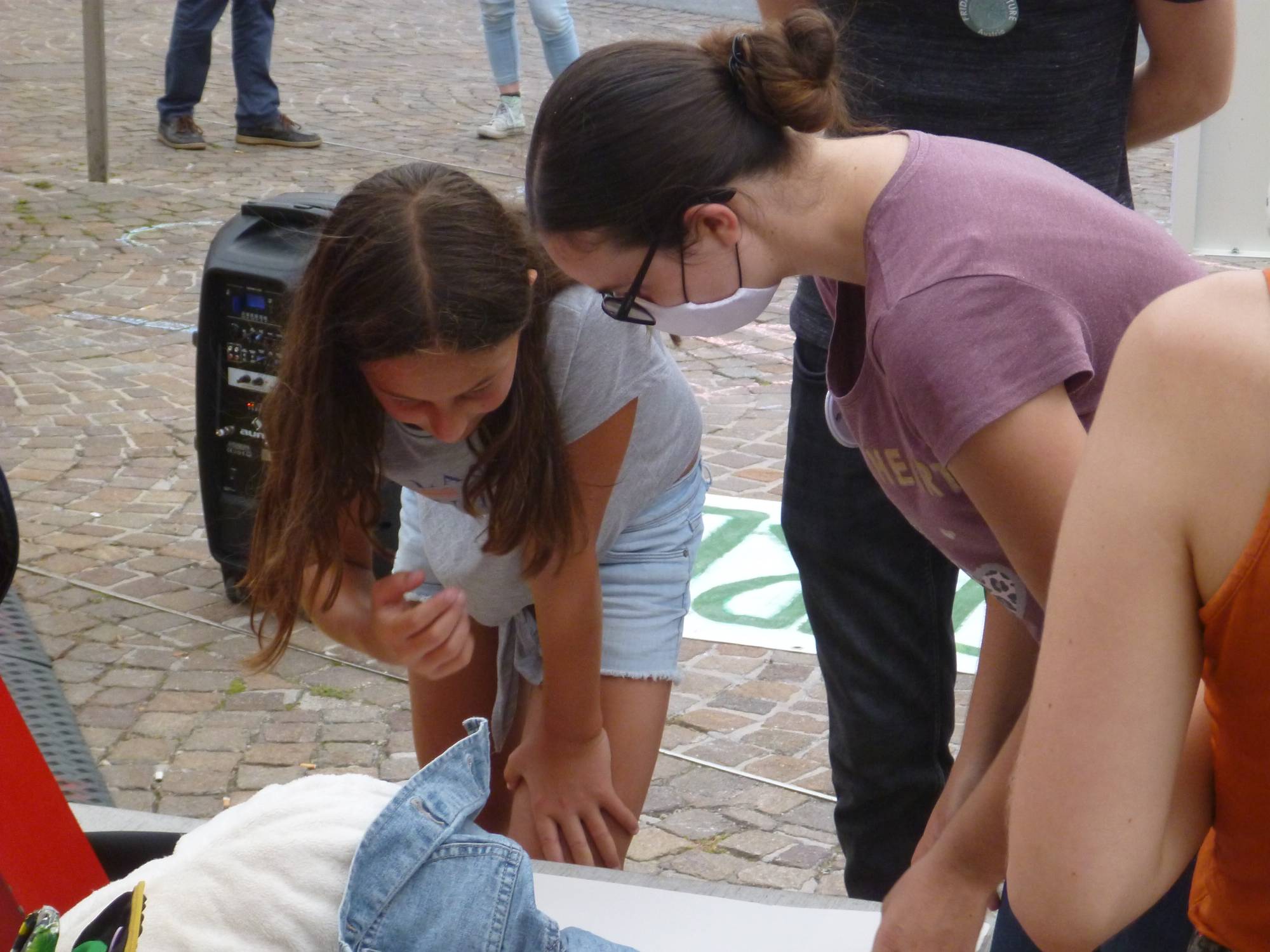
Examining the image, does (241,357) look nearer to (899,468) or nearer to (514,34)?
(899,468)

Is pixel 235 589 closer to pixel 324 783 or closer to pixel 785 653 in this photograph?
pixel 785 653

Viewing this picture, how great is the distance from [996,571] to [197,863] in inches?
32.1

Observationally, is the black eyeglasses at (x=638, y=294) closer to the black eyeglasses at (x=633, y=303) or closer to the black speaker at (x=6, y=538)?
the black eyeglasses at (x=633, y=303)

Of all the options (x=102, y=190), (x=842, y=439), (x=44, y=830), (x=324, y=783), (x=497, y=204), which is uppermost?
(x=497, y=204)

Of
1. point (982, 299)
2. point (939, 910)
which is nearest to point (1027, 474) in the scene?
point (982, 299)

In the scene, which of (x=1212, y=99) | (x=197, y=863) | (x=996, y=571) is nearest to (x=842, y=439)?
(x=996, y=571)

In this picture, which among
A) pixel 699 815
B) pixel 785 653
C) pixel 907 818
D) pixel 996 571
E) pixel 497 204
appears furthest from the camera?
pixel 785 653

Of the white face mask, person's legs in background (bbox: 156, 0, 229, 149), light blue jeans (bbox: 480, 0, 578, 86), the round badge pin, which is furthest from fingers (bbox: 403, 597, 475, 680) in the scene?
person's legs in background (bbox: 156, 0, 229, 149)

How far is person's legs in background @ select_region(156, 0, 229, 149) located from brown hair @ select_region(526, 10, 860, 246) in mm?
6484

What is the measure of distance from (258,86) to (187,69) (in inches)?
14.6

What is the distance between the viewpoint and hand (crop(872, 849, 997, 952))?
1.52 metres

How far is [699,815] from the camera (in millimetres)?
3059

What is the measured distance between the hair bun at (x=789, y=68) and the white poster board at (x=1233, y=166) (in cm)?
150

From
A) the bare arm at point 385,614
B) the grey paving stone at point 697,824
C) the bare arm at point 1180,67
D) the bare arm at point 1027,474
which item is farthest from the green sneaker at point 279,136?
the bare arm at point 1027,474
